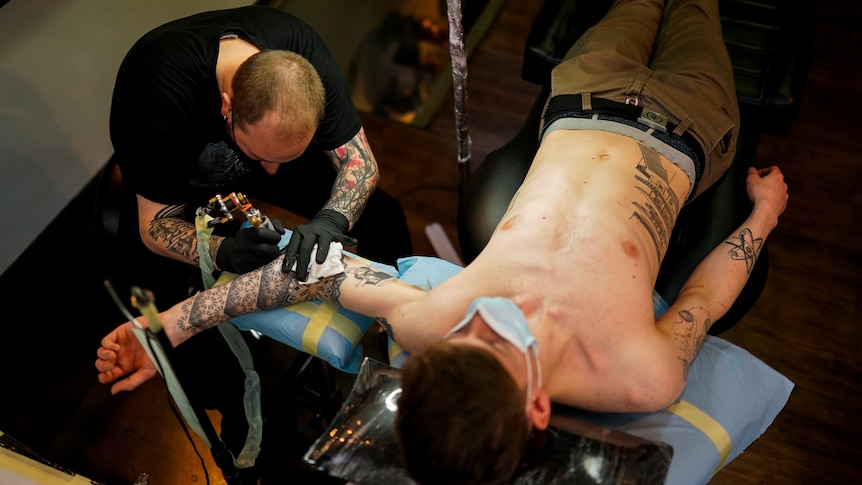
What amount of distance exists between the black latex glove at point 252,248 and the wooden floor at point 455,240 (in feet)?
2.54

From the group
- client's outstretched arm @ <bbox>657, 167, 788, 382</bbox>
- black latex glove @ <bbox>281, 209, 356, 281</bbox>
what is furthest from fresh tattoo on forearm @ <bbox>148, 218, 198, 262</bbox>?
client's outstretched arm @ <bbox>657, 167, 788, 382</bbox>

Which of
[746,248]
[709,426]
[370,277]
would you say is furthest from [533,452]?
[746,248]

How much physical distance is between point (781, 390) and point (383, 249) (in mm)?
1106

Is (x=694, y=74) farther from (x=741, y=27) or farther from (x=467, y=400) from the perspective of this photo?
(x=467, y=400)

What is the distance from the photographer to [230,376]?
1.87m

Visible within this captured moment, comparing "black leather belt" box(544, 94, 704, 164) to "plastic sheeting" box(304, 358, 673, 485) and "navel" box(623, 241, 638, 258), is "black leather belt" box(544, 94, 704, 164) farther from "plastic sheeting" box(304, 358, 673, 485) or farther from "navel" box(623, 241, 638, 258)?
"plastic sheeting" box(304, 358, 673, 485)

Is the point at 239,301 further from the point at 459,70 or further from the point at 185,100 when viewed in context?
the point at 459,70

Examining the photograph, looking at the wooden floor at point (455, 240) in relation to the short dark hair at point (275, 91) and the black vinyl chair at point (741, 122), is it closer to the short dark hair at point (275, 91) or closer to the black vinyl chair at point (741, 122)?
the black vinyl chair at point (741, 122)

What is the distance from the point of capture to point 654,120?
1.70 metres

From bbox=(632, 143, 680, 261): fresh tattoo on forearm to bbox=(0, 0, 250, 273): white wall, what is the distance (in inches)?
70.4

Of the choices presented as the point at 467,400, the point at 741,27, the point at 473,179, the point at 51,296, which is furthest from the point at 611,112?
the point at 51,296

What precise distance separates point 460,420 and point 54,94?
Answer: 1897 millimetres

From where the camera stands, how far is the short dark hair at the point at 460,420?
112cm

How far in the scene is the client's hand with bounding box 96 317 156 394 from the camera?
5.01ft
